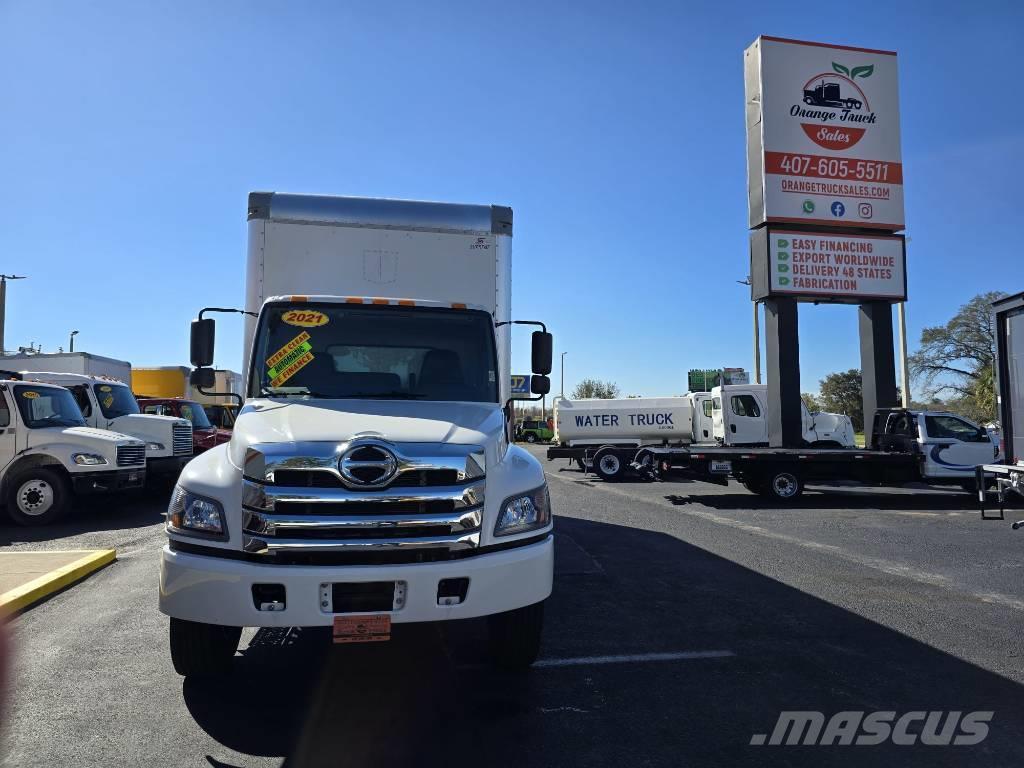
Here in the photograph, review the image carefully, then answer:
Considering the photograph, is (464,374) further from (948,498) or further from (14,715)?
(948,498)

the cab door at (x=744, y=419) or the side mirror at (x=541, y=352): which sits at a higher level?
the side mirror at (x=541, y=352)

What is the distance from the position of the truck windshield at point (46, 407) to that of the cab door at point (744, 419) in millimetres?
16279

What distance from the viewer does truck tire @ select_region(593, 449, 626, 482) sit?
20.0m

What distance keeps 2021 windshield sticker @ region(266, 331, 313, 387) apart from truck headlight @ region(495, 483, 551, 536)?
204 cm

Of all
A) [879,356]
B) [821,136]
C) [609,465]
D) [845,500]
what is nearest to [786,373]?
[879,356]

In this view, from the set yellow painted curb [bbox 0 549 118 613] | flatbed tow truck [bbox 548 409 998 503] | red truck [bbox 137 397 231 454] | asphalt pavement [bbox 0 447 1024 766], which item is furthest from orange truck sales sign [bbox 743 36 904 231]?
yellow painted curb [bbox 0 549 118 613]

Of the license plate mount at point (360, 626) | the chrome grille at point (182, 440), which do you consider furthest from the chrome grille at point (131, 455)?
the license plate mount at point (360, 626)

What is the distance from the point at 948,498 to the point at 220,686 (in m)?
15.7

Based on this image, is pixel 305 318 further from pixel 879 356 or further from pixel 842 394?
pixel 842 394

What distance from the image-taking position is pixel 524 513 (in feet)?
12.7

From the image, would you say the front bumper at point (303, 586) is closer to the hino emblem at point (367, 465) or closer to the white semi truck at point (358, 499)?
the white semi truck at point (358, 499)

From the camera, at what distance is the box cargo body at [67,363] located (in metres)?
17.4

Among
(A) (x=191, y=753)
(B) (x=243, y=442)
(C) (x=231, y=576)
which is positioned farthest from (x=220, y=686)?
(B) (x=243, y=442)

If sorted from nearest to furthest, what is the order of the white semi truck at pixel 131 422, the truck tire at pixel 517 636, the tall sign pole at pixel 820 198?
the truck tire at pixel 517 636 → the white semi truck at pixel 131 422 → the tall sign pole at pixel 820 198
